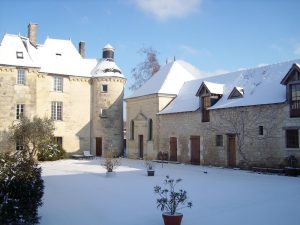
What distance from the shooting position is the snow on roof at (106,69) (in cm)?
3566

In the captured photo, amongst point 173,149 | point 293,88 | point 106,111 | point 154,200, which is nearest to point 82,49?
Answer: point 106,111

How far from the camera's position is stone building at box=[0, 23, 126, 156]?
3042 centimetres

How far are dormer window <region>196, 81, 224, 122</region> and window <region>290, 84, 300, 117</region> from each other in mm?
6389

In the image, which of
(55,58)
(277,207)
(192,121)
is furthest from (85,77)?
(277,207)

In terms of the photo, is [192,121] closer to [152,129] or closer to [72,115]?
[152,129]

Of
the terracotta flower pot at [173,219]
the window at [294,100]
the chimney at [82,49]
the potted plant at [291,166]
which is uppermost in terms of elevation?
the chimney at [82,49]

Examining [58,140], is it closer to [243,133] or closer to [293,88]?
[243,133]

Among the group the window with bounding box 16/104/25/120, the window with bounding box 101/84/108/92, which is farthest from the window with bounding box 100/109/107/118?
the window with bounding box 16/104/25/120

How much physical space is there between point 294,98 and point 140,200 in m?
12.5

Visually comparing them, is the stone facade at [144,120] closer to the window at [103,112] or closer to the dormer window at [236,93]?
the window at [103,112]

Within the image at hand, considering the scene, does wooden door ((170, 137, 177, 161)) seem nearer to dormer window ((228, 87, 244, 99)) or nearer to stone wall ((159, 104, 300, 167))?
stone wall ((159, 104, 300, 167))

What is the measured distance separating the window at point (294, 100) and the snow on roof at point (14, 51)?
863 inches

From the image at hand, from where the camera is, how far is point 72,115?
113ft

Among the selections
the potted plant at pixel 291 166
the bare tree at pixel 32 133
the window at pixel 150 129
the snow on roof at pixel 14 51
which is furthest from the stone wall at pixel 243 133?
the snow on roof at pixel 14 51
